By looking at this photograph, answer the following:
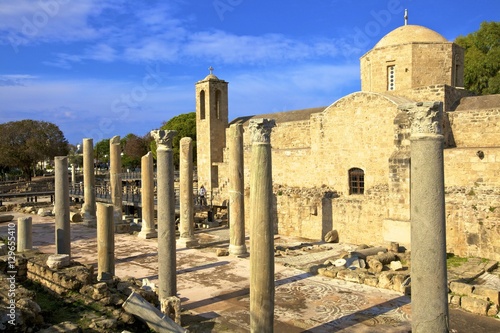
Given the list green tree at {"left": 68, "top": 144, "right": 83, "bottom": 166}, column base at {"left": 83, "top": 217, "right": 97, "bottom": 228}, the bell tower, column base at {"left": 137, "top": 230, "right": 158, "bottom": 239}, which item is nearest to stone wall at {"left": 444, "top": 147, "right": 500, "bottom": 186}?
column base at {"left": 137, "top": 230, "right": 158, "bottom": 239}

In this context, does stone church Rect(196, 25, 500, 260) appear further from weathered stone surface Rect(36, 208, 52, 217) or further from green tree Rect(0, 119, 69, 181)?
green tree Rect(0, 119, 69, 181)

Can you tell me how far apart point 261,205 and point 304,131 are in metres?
16.7

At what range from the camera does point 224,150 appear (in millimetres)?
28047

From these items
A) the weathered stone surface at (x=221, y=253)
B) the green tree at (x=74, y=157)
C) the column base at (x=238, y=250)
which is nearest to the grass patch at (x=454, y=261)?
the column base at (x=238, y=250)

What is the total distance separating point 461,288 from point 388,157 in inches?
369

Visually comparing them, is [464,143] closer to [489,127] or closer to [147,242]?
[489,127]

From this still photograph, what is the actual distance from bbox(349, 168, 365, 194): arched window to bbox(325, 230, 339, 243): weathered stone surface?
318cm

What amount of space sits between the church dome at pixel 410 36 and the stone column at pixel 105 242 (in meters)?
16.1

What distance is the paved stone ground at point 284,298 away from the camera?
8602 mm

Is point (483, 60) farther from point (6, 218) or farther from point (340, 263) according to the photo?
point (6, 218)

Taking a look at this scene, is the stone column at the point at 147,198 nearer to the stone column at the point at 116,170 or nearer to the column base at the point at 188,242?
the column base at the point at 188,242

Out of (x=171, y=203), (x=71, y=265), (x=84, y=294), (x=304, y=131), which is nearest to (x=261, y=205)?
(x=171, y=203)

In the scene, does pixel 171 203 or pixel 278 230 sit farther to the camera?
pixel 278 230

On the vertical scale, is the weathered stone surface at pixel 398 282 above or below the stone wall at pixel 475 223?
below
